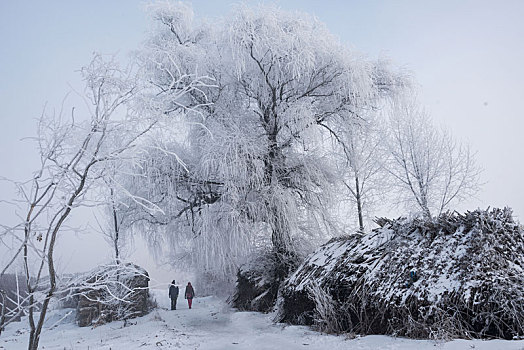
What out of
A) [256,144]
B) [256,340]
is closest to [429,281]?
[256,340]

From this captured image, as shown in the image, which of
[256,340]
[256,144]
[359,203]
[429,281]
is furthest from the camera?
[359,203]

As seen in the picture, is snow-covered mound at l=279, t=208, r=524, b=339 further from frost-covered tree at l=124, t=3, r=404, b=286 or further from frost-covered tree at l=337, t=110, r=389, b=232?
frost-covered tree at l=337, t=110, r=389, b=232

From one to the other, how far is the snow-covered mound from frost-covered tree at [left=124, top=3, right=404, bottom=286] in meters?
4.12

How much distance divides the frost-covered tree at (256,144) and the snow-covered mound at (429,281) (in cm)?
412

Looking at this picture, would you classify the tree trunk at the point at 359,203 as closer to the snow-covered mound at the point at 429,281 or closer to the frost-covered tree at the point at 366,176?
the frost-covered tree at the point at 366,176

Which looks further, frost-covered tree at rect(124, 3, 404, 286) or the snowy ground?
frost-covered tree at rect(124, 3, 404, 286)

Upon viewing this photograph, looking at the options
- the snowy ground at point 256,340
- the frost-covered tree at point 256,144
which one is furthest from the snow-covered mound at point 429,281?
the frost-covered tree at point 256,144

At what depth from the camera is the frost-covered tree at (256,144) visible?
34.4 feet

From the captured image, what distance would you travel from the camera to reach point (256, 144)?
10.9m

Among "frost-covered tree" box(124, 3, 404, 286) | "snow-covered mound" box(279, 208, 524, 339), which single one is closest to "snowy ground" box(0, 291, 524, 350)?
"snow-covered mound" box(279, 208, 524, 339)

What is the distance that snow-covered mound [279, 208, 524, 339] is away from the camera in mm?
4227

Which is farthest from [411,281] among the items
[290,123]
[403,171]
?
[403,171]

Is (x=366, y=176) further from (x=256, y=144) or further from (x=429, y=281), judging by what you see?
(x=429, y=281)

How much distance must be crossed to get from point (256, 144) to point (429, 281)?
6837 mm
